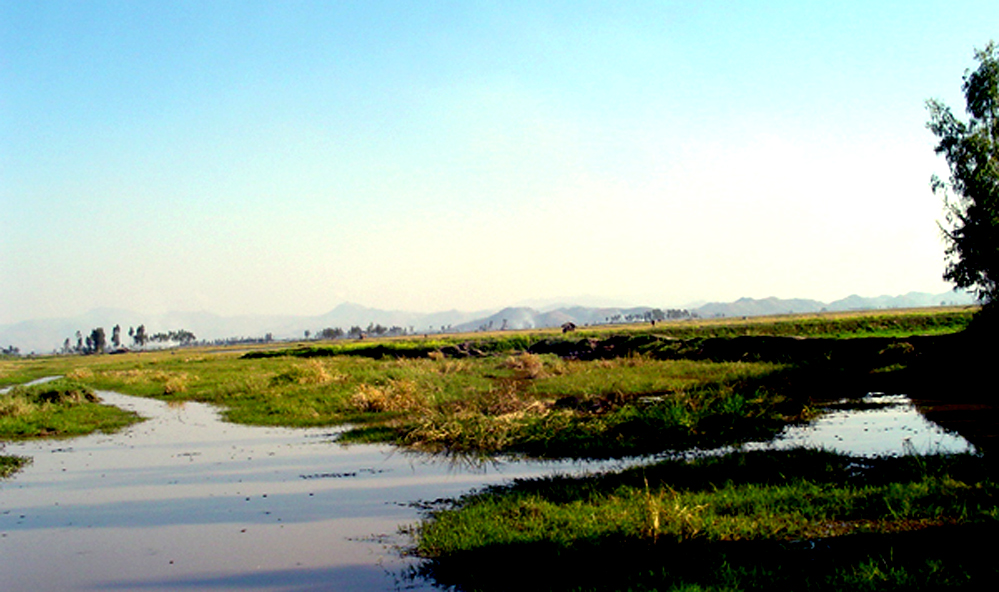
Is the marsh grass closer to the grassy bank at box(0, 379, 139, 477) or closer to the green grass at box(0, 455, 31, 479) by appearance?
the grassy bank at box(0, 379, 139, 477)

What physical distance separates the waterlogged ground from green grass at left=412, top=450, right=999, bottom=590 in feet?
3.80

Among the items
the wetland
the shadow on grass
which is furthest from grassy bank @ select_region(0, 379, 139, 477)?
the shadow on grass

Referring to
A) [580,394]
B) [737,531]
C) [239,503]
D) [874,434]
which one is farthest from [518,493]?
[580,394]

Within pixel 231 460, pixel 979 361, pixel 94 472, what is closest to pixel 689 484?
pixel 231 460

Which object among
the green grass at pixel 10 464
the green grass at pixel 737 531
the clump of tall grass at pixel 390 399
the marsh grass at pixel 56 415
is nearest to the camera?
the green grass at pixel 737 531

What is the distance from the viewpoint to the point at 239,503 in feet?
37.6

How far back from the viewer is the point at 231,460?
15711 mm

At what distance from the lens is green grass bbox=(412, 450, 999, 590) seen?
6.50 metres

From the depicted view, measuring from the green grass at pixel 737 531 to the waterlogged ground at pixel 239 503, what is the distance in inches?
45.6

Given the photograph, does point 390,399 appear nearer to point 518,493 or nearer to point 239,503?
point 239,503

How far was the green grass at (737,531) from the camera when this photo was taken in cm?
650

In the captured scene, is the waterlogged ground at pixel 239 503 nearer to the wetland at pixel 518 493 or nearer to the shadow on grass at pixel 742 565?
the wetland at pixel 518 493

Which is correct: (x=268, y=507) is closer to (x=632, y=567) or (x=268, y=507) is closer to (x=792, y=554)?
(x=632, y=567)

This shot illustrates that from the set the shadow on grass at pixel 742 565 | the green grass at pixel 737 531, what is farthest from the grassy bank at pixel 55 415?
the shadow on grass at pixel 742 565
